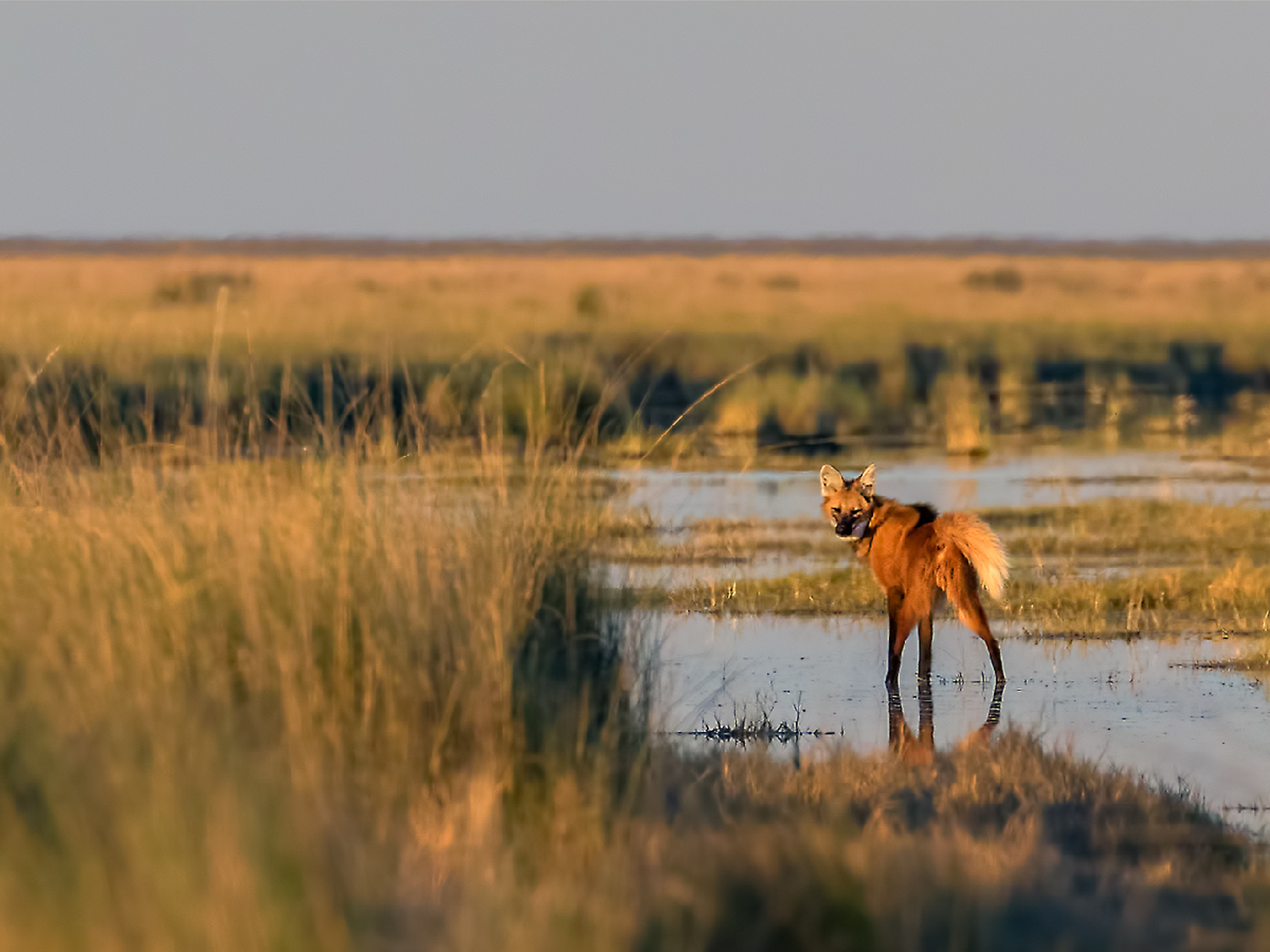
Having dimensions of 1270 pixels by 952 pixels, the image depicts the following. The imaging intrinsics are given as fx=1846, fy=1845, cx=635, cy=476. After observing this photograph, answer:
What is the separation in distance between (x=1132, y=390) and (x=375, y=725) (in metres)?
32.1

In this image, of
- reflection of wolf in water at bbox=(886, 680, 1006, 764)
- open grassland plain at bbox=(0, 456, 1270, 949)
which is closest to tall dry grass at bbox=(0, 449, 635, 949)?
open grassland plain at bbox=(0, 456, 1270, 949)

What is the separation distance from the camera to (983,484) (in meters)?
20.4

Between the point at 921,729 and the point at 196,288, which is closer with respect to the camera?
the point at 921,729

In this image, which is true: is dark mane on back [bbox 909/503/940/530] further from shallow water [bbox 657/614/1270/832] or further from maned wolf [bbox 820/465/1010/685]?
shallow water [bbox 657/614/1270/832]

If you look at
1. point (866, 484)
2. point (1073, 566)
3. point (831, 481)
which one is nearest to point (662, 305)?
point (1073, 566)

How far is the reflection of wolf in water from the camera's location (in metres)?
8.13

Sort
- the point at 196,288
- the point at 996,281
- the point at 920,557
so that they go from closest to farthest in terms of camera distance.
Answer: the point at 920,557 < the point at 196,288 < the point at 996,281

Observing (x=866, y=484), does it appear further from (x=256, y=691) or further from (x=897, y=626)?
(x=256, y=691)

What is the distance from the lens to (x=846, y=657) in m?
10.9

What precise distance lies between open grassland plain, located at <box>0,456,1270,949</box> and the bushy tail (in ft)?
4.88

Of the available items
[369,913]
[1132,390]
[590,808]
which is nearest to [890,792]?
[590,808]

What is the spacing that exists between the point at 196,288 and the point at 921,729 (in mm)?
47793

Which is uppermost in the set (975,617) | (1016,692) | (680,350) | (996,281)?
(996,281)

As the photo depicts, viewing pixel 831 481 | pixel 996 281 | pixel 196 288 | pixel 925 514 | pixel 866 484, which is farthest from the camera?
pixel 996 281
